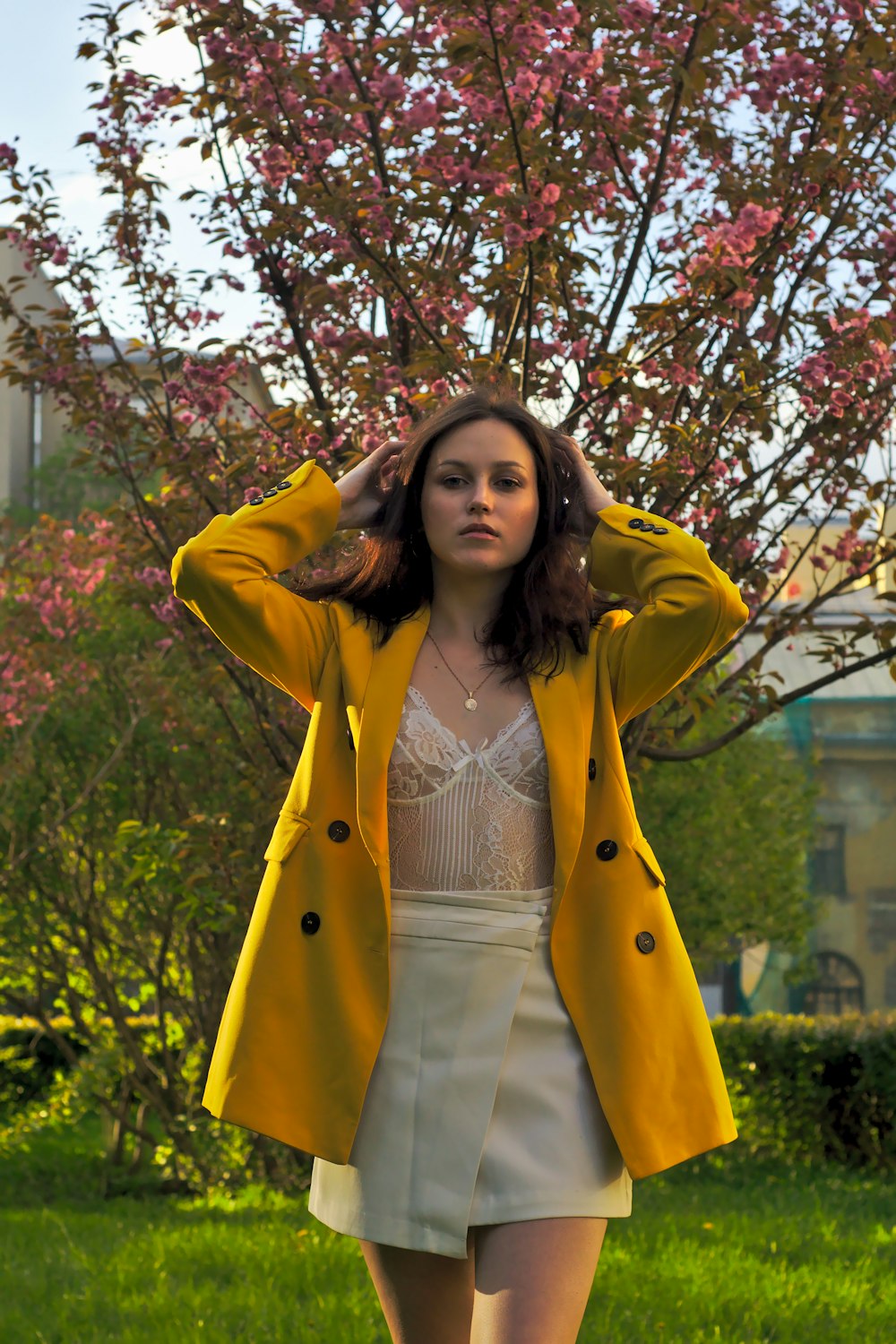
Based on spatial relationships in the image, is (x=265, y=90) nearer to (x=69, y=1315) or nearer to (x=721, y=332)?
(x=721, y=332)

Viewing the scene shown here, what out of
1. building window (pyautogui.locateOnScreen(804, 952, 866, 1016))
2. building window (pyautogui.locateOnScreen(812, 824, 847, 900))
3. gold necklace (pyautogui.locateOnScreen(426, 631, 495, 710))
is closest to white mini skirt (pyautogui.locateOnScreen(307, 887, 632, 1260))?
gold necklace (pyautogui.locateOnScreen(426, 631, 495, 710))

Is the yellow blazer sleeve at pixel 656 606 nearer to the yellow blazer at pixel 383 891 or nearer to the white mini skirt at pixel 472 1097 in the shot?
the yellow blazer at pixel 383 891

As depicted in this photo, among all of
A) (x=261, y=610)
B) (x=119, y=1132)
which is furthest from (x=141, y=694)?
(x=261, y=610)

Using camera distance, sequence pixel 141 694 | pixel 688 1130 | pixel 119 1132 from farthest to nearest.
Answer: pixel 119 1132 < pixel 141 694 < pixel 688 1130

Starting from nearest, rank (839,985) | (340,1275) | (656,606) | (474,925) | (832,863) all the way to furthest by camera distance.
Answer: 1. (474,925)
2. (656,606)
3. (340,1275)
4. (839,985)
5. (832,863)

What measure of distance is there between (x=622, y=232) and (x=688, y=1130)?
10.0 feet

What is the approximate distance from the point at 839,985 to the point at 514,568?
16.9 metres

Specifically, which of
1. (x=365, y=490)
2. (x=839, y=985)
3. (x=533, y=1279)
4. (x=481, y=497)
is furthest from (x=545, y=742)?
(x=839, y=985)

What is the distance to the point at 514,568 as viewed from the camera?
257 centimetres

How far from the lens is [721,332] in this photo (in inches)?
173

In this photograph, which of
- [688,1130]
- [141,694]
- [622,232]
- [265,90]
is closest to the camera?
[688,1130]

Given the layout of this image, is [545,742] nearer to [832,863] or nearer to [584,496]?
[584,496]

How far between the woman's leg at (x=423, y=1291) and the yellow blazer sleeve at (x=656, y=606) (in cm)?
A: 87

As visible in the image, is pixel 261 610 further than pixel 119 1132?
No
